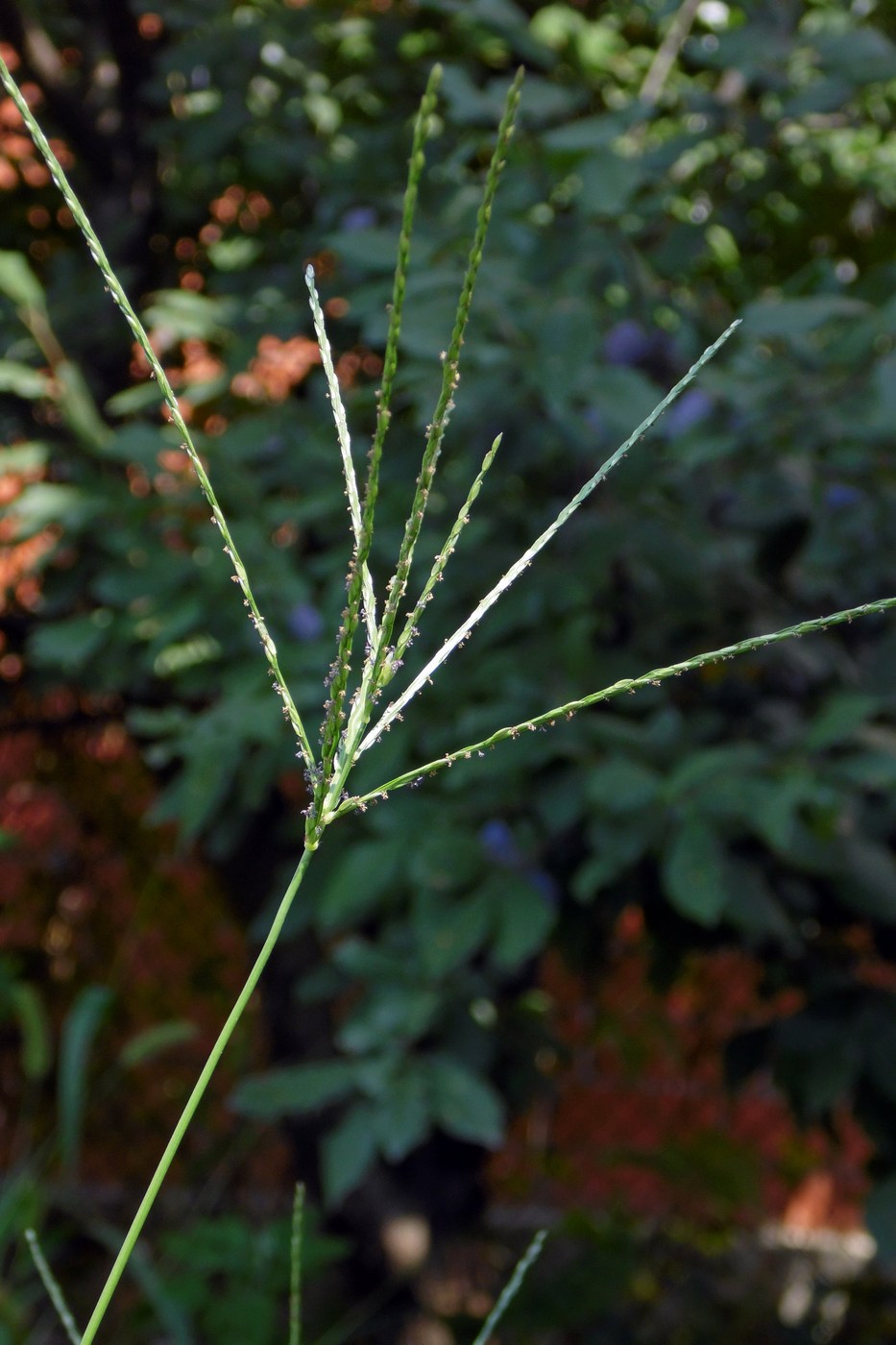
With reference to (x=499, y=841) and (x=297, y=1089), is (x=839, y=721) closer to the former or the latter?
(x=499, y=841)

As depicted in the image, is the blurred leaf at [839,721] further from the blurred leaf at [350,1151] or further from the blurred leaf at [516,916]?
the blurred leaf at [350,1151]

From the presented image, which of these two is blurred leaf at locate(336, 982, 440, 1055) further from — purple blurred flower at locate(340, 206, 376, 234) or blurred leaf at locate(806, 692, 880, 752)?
purple blurred flower at locate(340, 206, 376, 234)

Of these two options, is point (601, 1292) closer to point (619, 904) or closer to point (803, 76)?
point (619, 904)

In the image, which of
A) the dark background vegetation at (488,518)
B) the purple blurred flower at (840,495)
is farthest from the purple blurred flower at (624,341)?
the purple blurred flower at (840,495)

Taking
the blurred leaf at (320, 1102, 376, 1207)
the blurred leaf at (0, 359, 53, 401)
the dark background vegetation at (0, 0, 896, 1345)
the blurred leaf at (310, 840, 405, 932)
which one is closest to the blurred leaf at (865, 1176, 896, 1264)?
the dark background vegetation at (0, 0, 896, 1345)

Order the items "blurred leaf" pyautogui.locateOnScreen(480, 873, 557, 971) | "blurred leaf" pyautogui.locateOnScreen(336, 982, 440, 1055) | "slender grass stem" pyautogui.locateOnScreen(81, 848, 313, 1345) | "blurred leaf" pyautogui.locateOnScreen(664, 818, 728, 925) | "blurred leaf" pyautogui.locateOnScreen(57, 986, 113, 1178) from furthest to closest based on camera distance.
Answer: "blurred leaf" pyautogui.locateOnScreen(57, 986, 113, 1178), "blurred leaf" pyautogui.locateOnScreen(336, 982, 440, 1055), "blurred leaf" pyautogui.locateOnScreen(480, 873, 557, 971), "blurred leaf" pyautogui.locateOnScreen(664, 818, 728, 925), "slender grass stem" pyautogui.locateOnScreen(81, 848, 313, 1345)

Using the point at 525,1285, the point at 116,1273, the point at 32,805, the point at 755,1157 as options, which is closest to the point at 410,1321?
the point at 525,1285

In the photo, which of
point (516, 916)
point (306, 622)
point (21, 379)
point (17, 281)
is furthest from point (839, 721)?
point (17, 281)
